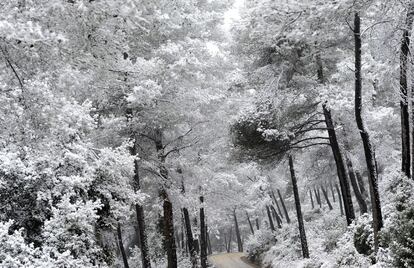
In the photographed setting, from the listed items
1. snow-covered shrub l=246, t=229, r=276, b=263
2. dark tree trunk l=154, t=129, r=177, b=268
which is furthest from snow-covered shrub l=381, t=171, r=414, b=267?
snow-covered shrub l=246, t=229, r=276, b=263

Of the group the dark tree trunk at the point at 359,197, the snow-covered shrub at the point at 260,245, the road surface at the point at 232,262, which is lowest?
the road surface at the point at 232,262

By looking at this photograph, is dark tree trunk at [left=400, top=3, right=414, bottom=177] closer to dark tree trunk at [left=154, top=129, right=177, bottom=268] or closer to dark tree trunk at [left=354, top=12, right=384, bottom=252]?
dark tree trunk at [left=354, top=12, right=384, bottom=252]

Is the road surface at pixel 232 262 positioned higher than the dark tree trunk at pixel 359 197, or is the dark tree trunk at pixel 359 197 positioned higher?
the dark tree trunk at pixel 359 197

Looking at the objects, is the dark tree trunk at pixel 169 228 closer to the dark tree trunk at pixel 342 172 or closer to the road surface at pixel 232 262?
the dark tree trunk at pixel 342 172

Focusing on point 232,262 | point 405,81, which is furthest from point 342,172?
point 232,262

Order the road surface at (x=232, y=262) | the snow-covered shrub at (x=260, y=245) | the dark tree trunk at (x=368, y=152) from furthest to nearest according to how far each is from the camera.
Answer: the road surface at (x=232, y=262) → the snow-covered shrub at (x=260, y=245) → the dark tree trunk at (x=368, y=152)

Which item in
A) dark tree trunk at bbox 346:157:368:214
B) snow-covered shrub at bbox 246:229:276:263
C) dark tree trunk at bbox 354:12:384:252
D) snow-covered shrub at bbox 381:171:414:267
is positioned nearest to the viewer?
snow-covered shrub at bbox 381:171:414:267

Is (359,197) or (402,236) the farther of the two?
(359,197)

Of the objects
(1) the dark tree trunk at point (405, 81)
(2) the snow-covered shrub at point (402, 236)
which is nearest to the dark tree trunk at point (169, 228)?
(2) the snow-covered shrub at point (402, 236)

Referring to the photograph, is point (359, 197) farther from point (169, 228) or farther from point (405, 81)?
point (405, 81)

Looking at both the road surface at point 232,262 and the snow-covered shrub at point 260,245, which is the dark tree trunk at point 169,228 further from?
the snow-covered shrub at point 260,245

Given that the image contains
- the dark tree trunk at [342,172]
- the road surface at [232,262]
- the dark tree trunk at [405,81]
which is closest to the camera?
the dark tree trunk at [405,81]

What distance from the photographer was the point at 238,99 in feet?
55.5

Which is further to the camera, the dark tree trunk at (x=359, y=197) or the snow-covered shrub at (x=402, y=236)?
the dark tree trunk at (x=359, y=197)
